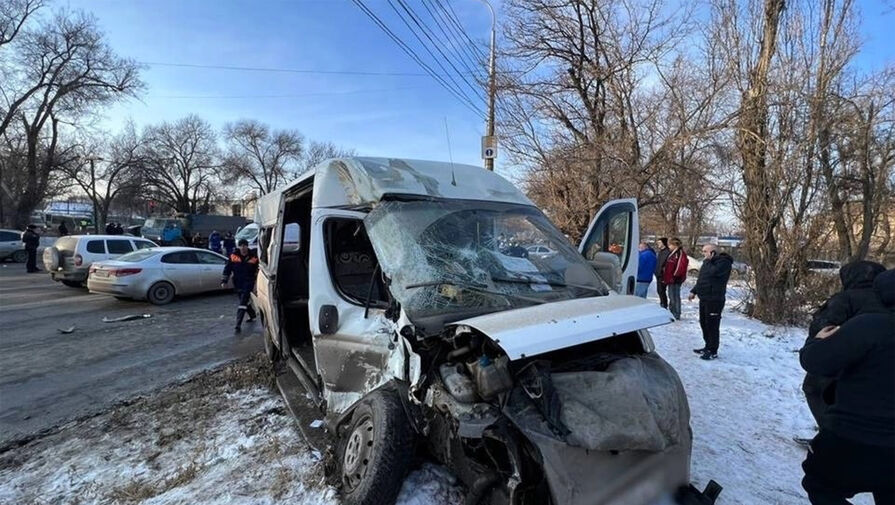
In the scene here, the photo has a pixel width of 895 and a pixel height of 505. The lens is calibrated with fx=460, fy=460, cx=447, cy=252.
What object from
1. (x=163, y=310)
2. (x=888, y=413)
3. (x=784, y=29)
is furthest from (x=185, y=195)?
(x=888, y=413)

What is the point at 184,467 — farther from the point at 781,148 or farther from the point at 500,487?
the point at 781,148

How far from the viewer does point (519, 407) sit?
91.1 inches

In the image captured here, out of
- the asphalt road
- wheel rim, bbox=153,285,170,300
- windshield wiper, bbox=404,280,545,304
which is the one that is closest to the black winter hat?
windshield wiper, bbox=404,280,545,304

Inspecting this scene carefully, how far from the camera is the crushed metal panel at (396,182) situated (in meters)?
3.64

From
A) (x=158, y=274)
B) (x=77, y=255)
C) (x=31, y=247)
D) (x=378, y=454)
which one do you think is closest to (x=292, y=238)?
(x=378, y=454)

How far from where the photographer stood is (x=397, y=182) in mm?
3672

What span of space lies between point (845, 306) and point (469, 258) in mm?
2307

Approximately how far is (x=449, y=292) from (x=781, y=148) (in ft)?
32.6

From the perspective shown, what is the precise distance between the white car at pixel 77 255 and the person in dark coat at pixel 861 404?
16165 mm

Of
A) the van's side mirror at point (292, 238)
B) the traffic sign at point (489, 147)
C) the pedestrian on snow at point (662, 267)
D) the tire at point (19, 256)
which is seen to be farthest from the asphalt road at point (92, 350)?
the tire at point (19, 256)

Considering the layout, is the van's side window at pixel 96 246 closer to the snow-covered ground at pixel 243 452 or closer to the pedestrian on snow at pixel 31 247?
the pedestrian on snow at pixel 31 247

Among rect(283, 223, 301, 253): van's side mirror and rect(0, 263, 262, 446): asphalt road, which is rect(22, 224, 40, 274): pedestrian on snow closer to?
rect(0, 263, 262, 446): asphalt road

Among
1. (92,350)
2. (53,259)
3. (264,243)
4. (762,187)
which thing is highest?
(762,187)

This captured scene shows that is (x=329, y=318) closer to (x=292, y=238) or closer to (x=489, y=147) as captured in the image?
(x=292, y=238)
